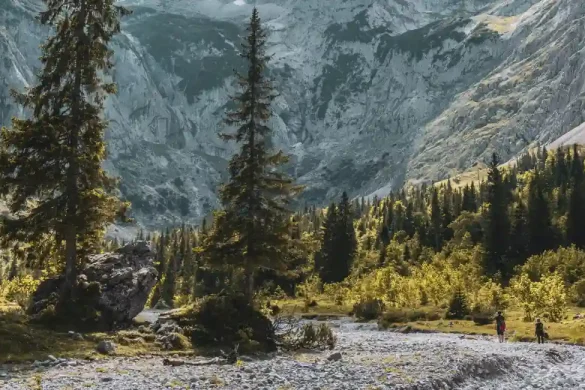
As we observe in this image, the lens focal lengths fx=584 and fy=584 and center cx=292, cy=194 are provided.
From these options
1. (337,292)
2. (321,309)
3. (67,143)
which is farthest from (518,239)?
(67,143)

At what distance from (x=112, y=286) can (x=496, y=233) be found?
8838cm

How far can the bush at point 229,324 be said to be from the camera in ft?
98.5

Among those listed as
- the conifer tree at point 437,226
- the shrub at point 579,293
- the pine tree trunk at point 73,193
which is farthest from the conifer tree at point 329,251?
the pine tree trunk at point 73,193

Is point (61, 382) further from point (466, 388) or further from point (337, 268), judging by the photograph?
point (337, 268)

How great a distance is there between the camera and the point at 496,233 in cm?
10769

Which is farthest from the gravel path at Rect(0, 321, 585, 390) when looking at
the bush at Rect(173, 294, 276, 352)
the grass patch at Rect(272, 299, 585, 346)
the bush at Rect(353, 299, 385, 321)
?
the bush at Rect(353, 299, 385, 321)

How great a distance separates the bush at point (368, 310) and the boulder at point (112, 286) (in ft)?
141

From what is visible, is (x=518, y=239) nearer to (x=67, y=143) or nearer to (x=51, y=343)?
(x=67, y=143)

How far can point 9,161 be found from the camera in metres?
30.7

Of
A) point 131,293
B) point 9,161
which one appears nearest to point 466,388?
point 131,293

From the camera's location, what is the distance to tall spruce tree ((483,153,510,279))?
103062 mm

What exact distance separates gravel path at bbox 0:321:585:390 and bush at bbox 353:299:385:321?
41.0m

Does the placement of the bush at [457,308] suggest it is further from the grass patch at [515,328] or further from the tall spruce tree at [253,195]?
the tall spruce tree at [253,195]

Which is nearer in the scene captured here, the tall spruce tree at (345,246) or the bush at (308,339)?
the bush at (308,339)
